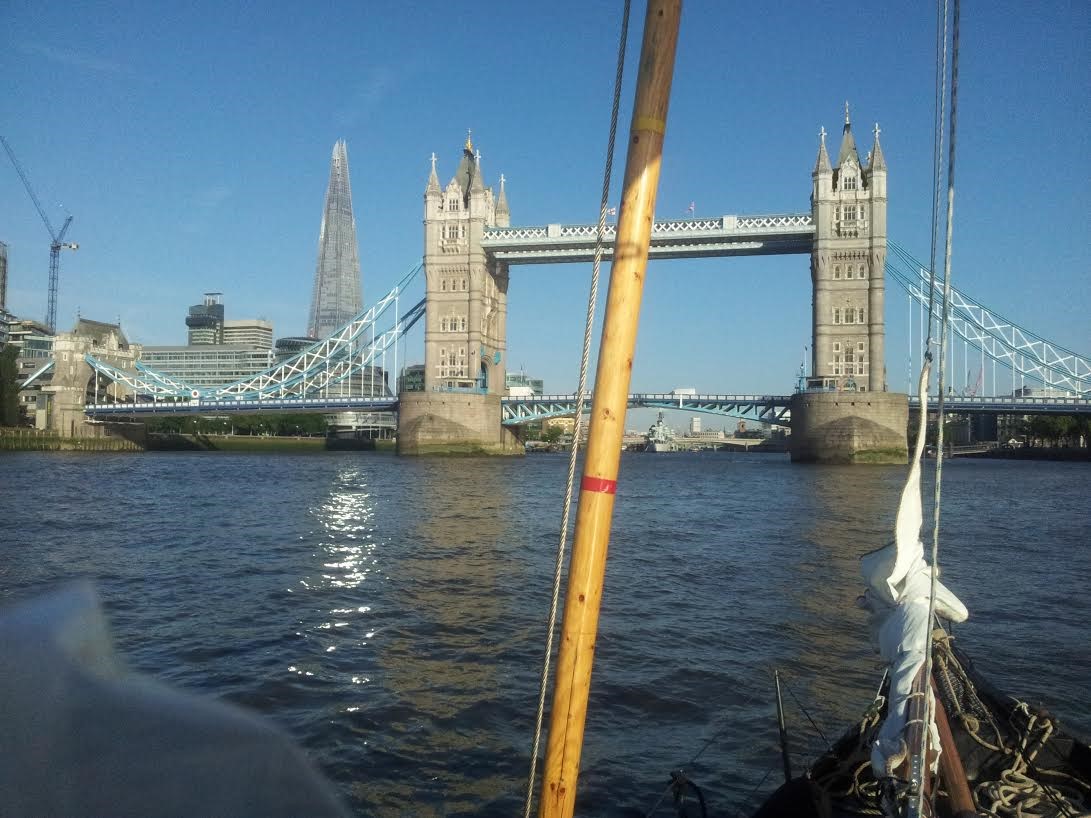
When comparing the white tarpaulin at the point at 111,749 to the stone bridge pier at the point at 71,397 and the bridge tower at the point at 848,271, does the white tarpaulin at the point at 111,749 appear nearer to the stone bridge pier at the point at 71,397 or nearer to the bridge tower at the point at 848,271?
the bridge tower at the point at 848,271

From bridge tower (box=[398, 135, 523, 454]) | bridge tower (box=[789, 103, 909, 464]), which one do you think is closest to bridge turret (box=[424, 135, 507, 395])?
bridge tower (box=[398, 135, 523, 454])

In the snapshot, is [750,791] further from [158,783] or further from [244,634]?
[244,634]

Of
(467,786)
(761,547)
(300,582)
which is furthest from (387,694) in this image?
(761,547)

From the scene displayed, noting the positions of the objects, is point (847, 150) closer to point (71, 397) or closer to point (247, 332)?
point (71, 397)

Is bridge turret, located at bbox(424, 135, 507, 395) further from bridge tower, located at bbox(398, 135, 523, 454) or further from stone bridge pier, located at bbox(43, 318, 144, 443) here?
stone bridge pier, located at bbox(43, 318, 144, 443)

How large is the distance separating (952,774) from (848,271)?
155 ft

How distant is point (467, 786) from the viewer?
4.19 metres

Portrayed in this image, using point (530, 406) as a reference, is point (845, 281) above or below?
above

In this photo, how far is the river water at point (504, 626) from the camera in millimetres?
4617

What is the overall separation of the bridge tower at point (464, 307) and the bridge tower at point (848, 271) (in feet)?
61.6

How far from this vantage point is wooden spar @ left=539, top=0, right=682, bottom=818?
205 cm

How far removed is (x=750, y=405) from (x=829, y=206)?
38.9 feet

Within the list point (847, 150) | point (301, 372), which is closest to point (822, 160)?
point (847, 150)

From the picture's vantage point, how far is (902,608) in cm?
306
